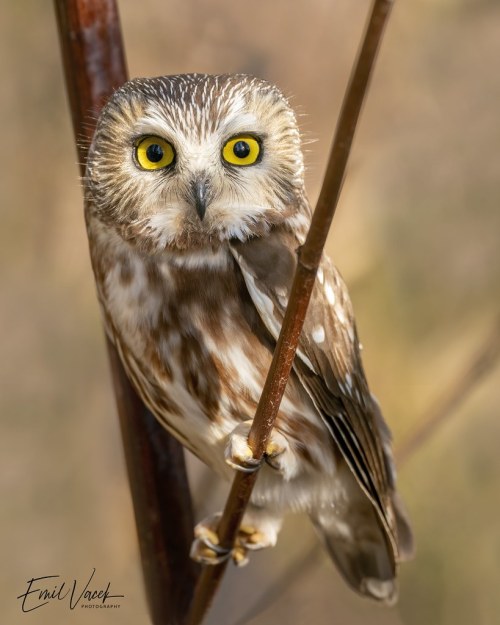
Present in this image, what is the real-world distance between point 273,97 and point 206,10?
6.54 feet

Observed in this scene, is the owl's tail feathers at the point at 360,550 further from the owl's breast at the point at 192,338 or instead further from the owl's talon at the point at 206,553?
the owl's breast at the point at 192,338

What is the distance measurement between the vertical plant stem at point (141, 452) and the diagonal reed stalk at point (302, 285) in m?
0.28

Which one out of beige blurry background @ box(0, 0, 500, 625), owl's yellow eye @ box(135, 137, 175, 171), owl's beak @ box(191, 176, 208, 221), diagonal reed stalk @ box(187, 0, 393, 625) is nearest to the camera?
diagonal reed stalk @ box(187, 0, 393, 625)

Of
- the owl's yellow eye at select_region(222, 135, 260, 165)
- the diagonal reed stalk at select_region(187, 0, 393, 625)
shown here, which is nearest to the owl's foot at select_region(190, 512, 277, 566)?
the diagonal reed stalk at select_region(187, 0, 393, 625)

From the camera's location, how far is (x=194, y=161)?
8.66 ft

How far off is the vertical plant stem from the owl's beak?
53 centimetres

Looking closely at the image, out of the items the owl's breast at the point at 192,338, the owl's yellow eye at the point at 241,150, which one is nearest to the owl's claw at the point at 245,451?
the owl's breast at the point at 192,338

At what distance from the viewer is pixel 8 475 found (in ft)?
15.8

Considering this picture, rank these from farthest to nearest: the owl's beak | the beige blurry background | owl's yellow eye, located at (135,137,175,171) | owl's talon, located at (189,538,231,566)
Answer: the beige blurry background
owl's talon, located at (189,538,231,566)
owl's yellow eye, located at (135,137,175,171)
the owl's beak

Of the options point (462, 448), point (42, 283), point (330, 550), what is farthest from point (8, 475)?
point (462, 448)

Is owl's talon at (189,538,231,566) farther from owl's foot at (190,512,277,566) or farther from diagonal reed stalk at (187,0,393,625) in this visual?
diagonal reed stalk at (187,0,393,625)

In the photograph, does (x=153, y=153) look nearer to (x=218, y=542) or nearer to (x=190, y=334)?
(x=190, y=334)

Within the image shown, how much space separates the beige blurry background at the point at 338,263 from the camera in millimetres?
4695

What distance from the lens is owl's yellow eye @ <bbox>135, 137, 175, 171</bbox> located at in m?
2.71
